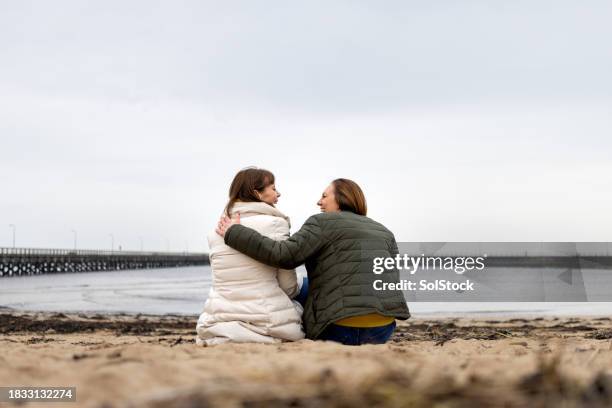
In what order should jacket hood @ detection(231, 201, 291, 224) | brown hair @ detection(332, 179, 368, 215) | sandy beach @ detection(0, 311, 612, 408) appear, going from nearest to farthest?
1. sandy beach @ detection(0, 311, 612, 408)
2. jacket hood @ detection(231, 201, 291, 224)
3. brown hair @ detection(332, 179, 368, 215)

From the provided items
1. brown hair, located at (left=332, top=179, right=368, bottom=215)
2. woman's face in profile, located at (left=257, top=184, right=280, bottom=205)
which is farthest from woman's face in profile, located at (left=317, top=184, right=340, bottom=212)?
woman's face in profile, located at (left=257, top=184, right=280, bottom=205)

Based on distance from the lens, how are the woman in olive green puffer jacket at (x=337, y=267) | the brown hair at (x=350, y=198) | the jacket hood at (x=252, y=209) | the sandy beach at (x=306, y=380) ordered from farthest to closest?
the brown hair at (x=350, y=198), the jacket hood at (x=252, y=209), the woman in olive green puffer jacket at (x=337, y=267), the sandy beach at (x=306, y=380)

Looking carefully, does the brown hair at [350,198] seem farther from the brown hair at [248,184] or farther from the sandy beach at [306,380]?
the sandy beach at [306,380]

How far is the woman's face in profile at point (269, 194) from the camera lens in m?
4.94

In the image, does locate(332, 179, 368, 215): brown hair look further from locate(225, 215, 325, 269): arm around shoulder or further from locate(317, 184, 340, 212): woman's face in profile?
locate(225, 215, 325, 269): arm around shoulder

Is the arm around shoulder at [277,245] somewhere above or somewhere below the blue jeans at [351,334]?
above

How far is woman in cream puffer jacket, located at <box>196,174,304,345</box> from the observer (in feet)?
15.1

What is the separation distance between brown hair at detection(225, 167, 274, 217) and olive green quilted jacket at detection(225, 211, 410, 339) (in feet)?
1.15

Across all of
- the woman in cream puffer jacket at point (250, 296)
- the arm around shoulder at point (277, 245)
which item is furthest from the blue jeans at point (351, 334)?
the arm around shoulder at point (277, 245)

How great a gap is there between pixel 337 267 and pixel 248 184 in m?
0.93

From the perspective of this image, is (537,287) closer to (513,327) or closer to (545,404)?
(513,327)

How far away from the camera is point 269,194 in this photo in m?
4.96

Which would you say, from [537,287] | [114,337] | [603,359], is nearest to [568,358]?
[603,359]

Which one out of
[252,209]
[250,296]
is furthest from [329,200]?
[250,296]
